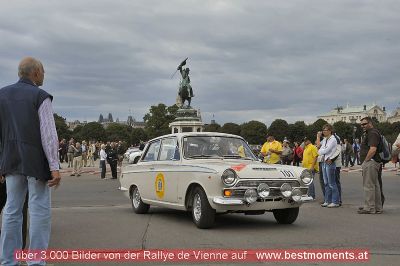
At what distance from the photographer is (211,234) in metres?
8.13

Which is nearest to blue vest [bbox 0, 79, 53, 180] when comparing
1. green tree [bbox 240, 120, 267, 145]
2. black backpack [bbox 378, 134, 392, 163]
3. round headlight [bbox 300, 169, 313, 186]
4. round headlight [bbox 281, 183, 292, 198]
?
round headlight [bbox 281, 183, 292, 198]

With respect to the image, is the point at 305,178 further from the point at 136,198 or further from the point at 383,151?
the point at 136,198

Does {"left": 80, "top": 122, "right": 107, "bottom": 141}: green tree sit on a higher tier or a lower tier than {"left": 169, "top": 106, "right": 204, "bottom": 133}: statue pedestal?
higher

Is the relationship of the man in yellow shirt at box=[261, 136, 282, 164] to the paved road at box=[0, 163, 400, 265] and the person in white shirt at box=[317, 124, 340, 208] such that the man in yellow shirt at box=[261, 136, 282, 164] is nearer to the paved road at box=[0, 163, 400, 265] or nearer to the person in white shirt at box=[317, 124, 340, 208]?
the person in white shirt at box=[317, 124, 340, 208]

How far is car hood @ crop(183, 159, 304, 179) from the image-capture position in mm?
8469

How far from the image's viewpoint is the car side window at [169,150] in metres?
9.98

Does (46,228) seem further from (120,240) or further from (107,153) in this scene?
(107,153)

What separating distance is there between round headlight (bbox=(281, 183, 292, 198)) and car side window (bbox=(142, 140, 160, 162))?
3.09 m

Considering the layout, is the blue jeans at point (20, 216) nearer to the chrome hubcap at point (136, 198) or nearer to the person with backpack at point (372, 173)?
the chrome hubcap at point (136, 198)

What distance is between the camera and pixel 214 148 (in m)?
9.98

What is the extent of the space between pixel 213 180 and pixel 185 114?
1759 inches

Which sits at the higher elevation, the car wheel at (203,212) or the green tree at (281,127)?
the green tree at (281,127)

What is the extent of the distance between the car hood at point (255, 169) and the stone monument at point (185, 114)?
4062cm

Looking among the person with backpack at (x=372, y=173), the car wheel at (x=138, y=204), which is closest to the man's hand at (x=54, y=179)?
the car wheel at (x=138, y=204)
